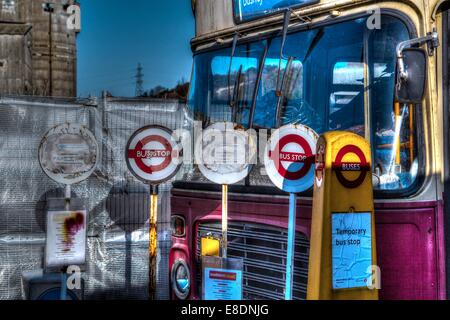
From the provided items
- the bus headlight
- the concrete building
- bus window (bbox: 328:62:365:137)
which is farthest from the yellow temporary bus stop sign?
the concrete building

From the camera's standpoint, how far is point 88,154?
496 centimetres

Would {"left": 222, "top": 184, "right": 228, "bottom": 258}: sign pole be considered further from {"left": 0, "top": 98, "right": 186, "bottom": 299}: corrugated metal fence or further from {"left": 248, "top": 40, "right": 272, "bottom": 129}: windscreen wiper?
{"left": 0, "top": 98, "right": 186, "bottom": 299}: corrugated metal fence

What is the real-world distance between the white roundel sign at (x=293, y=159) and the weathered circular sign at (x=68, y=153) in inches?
66.0

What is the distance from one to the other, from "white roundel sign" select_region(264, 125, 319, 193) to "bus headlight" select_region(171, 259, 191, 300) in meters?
1.16

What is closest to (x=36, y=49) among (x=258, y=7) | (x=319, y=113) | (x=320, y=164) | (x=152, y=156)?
(x=152, y=156)

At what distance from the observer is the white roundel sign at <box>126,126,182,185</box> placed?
5.09m

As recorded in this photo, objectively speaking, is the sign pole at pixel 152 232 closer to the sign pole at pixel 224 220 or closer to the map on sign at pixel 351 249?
the sign pole at pixel 224 220

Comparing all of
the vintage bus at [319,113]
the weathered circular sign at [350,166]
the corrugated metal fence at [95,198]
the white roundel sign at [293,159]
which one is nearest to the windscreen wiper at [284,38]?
the vintage bus at [319,113]

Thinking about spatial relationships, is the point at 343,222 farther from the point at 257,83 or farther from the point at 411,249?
the point at 257,83

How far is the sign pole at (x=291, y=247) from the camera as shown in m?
3.79

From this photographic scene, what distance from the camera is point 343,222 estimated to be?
3.47m
